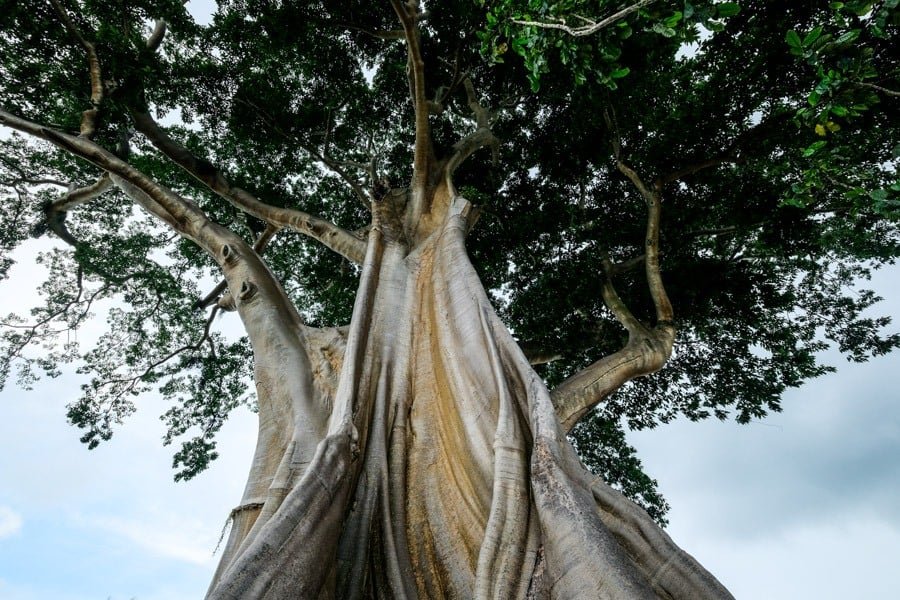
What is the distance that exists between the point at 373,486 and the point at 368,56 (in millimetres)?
6398

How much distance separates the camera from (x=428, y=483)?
2.40m

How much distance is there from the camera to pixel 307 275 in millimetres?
7809

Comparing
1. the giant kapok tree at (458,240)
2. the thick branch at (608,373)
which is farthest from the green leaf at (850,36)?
the thick branch at (608,373)

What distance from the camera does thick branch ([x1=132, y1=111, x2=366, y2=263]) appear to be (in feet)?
16.3

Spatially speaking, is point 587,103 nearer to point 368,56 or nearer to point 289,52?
point 368,56

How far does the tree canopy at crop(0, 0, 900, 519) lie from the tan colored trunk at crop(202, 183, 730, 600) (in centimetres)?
192

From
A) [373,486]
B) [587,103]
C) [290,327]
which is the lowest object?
[373,486]

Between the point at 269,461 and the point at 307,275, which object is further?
the point at 307,275

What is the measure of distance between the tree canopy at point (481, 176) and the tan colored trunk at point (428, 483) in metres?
1.92

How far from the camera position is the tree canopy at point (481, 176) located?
4965 millimetres

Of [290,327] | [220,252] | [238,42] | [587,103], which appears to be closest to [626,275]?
[587,103]

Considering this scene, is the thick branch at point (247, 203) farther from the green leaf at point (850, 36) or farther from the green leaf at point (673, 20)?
the green leaf at point (850, 36)

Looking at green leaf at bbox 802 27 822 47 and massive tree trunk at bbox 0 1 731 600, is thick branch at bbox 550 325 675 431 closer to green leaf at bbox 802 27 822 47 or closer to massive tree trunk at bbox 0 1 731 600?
massive tree trunk at bbox 0 1 731 600

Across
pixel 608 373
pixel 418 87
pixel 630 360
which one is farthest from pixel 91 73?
pixel 630 360
